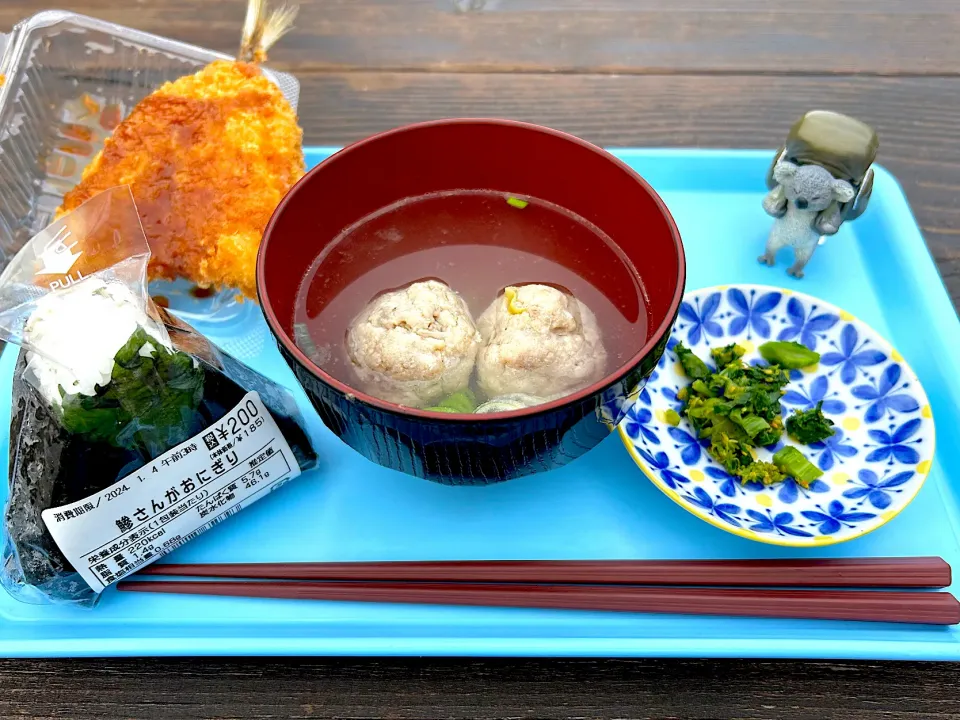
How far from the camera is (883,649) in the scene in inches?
39.8

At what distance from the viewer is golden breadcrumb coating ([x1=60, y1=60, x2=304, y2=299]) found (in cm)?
135

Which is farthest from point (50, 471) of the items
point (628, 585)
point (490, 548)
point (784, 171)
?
point (784, 171)

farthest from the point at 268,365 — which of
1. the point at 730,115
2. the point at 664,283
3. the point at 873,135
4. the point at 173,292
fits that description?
the point at 730,115

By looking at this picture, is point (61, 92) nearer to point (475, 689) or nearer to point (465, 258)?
point (465, 258)

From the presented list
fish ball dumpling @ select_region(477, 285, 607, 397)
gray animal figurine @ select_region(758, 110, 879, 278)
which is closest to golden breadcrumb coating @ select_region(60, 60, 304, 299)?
fish ball dumpling @ select_region(477, 285, 607, 397)

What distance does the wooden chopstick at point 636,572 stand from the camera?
41.8 inches

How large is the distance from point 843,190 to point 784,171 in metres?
0.10

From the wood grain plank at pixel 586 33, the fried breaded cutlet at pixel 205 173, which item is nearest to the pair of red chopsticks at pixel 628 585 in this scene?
the fried breaded cutlet at pixel 205 173

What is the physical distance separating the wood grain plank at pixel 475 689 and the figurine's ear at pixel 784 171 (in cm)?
77

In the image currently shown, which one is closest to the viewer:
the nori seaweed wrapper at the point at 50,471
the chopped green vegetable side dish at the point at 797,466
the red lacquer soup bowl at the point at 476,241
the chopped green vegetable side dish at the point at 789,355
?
the red lacquer soup bowl at the point at 476,241

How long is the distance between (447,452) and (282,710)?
448 mm

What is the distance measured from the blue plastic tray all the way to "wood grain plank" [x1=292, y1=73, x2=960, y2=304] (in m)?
0.59

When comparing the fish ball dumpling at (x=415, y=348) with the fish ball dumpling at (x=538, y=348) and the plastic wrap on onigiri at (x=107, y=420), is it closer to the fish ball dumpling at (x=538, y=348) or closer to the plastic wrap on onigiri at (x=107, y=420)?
the fish ball dumpling at (x=538, y=348)

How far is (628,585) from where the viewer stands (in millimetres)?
1069
